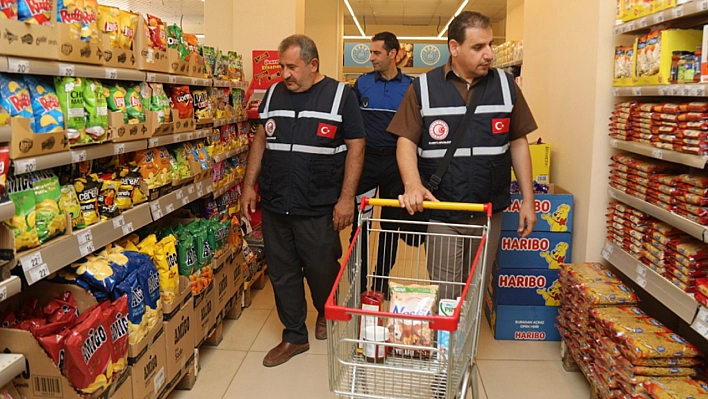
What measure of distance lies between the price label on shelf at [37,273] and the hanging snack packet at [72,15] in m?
0.83

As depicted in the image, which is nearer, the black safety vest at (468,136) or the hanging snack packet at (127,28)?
the hanging snack packet at (127,28)

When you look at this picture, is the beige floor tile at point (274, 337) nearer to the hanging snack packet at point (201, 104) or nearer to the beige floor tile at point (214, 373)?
the beige floor tile at point (214, 373)

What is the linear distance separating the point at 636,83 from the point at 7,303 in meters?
3.15

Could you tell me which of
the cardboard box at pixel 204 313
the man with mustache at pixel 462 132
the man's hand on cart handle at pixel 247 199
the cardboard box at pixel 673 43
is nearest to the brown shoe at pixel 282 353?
the cardboard box at pixel 204 313

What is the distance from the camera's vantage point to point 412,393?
2135 millimetres

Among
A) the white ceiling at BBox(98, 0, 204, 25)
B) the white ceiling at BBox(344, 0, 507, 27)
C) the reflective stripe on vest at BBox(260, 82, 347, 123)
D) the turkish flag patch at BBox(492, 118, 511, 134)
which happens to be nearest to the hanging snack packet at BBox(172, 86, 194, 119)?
the reflective stripe on vest at BBox(260, 82, 347, 123)

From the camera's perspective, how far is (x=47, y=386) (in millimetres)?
2250

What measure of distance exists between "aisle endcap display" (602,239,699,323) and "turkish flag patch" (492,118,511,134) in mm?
1018

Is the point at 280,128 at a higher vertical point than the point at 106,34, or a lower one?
lower

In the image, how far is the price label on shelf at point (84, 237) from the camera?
2.44 metres

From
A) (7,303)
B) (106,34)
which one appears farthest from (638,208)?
(7,303)

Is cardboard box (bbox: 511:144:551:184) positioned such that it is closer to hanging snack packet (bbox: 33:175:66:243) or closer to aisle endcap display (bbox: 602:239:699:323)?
aisle endcap display (bbox: 602:239:699:323)

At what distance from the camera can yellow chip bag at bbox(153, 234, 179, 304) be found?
10.2 feet

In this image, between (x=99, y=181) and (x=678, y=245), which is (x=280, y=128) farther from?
(x=678, y=245)
